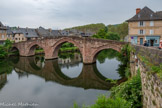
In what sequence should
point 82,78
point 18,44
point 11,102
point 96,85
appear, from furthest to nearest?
1. point 18,44
2. point 82,78
3. point 96,85
4. point 11,102

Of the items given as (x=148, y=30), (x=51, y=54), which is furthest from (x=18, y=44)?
(x=148, y=30)

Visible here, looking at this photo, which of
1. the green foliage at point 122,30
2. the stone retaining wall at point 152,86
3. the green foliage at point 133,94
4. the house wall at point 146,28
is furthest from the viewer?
the green foliage at point 122,30

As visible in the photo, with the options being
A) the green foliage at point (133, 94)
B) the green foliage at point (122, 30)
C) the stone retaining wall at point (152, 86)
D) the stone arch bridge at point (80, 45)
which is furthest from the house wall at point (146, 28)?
the green foliage at point (122, 30)

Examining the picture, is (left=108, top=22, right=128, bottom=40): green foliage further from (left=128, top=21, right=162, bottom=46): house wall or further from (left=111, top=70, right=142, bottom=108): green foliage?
(left=111, top=70, right=142, bottom=108): green foliage

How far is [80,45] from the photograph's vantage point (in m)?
28.5

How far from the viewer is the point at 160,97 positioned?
3.86 m

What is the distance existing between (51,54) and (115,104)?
104 feet

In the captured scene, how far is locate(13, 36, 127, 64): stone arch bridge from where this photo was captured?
25.4m

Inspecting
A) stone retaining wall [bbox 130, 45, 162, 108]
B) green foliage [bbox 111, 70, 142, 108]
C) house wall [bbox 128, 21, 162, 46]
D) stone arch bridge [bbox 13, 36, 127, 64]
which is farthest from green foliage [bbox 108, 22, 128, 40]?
stone retaining wall [bbox 130, 45, 162, 108]

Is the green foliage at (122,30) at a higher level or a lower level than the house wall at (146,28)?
higher

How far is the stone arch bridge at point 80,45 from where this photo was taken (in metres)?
25.4

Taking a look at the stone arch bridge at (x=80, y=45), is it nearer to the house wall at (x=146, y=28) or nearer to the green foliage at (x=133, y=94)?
the house wall at (x=146, y=28)

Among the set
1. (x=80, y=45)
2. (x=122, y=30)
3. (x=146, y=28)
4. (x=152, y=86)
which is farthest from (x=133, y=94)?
(x=122, y=30)

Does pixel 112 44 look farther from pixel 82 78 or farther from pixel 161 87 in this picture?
pixel 161 87
